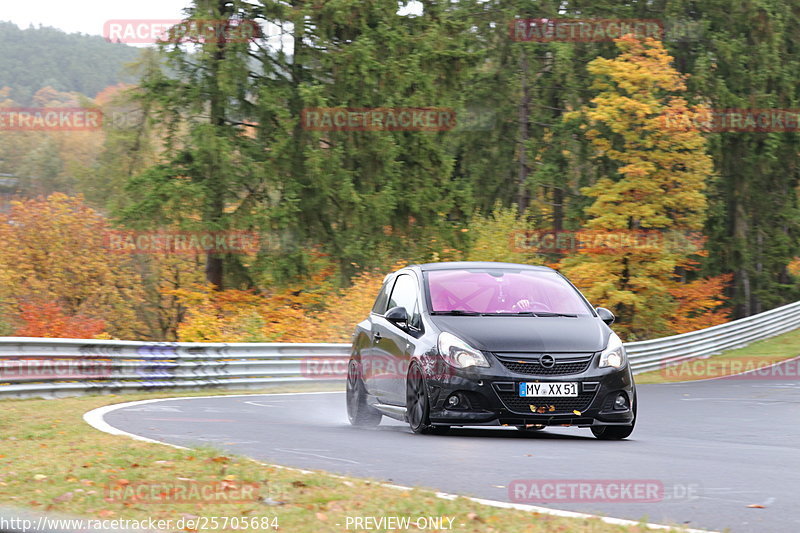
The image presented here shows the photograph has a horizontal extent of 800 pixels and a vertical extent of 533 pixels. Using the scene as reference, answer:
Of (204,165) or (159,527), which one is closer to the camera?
(159,527)

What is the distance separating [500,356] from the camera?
1020cm

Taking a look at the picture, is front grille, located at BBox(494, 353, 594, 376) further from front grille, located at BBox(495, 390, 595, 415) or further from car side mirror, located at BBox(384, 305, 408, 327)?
car side mirror, located at BBox(384, 305, 408, 327)

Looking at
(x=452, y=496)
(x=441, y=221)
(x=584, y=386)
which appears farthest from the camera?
(x=441, y=221)

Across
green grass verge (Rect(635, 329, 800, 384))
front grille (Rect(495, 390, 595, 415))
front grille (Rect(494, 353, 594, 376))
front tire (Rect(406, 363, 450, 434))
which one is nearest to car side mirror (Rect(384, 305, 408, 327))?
front tire (Rect(406, 363, 450, 434))

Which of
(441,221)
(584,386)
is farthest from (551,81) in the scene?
(584,386)

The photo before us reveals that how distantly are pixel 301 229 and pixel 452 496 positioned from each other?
101 feet

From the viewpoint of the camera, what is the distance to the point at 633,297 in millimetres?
38938

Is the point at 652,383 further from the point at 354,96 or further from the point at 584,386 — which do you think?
the point at 584,386

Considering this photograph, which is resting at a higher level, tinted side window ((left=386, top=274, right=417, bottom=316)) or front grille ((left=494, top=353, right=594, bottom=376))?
tinted side window ((left=386, top=274, right=417, bottom=316))

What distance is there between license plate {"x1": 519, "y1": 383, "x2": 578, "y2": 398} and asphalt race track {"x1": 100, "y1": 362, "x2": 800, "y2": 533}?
44cm

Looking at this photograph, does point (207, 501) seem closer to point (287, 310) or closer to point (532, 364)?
point (532, 364)

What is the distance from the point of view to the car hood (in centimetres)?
1027

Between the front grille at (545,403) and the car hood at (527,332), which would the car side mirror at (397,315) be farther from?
the front grille at (545,403)

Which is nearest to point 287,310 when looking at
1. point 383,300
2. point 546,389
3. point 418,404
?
point 383,300
